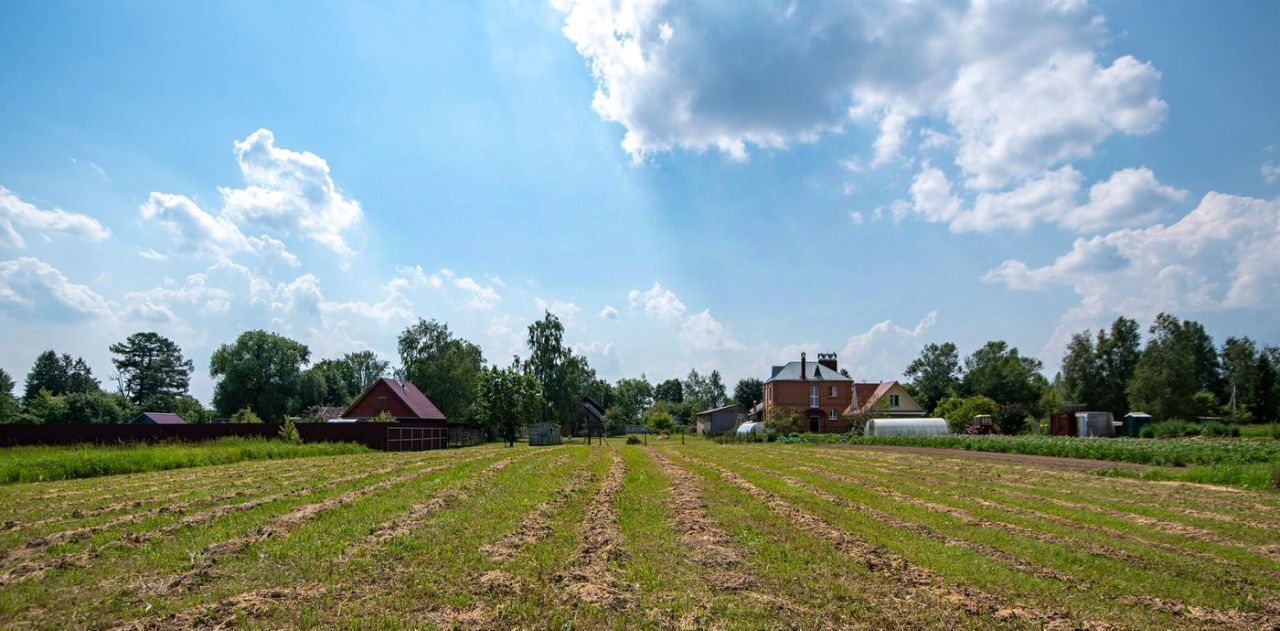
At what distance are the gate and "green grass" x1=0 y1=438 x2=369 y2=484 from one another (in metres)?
5.02

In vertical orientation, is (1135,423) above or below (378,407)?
below

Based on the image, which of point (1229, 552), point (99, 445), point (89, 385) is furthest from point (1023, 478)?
point (89, 385)

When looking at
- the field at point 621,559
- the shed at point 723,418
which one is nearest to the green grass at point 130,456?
the field at point 621,559

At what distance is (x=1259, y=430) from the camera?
5491cm

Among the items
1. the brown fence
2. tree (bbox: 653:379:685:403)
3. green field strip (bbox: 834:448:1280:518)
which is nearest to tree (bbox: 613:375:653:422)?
tree (bbox: 653:379:685:403)

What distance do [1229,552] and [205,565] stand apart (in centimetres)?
1487

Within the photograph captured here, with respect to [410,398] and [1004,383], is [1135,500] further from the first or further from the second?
[1004,383]

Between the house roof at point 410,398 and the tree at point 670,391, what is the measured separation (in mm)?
125364

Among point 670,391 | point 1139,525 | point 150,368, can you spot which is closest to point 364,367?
point 150,368

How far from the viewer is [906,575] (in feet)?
27.1

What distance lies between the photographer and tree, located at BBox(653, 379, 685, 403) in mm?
186000

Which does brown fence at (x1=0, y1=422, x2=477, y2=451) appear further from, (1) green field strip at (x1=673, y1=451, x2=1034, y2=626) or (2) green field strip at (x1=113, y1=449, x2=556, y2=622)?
(1) green field strip at (x1=673, y1=451, x2=1034, y2=626)

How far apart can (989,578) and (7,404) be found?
102524mm

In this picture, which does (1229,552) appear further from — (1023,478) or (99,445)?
(99,445)
